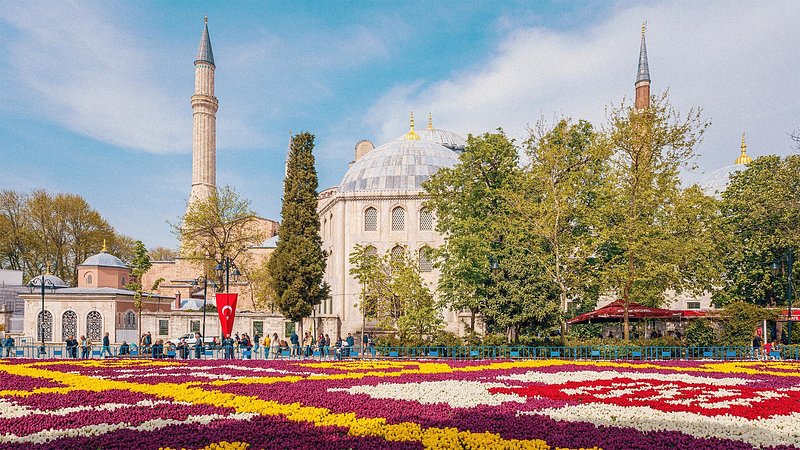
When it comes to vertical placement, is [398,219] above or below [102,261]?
above

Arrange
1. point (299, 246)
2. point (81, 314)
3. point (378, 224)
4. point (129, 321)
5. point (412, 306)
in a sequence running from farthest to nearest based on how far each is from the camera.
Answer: point (378, 224) < point (129, 321) < point (81, 314) < point (299, 246) < point (412, 306)

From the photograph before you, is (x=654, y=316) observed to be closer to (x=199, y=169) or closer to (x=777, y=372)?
(x=777, y=372)

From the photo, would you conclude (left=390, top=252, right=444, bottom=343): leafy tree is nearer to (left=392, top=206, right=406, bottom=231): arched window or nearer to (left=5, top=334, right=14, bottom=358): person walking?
(left=392, top=206, right=406, bottom=231): arched window

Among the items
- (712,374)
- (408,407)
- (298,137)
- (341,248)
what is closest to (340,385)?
(408,407)

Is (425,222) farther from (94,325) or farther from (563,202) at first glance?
(94,325)

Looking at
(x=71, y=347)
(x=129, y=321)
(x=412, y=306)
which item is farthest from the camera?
(x=129, y=321)

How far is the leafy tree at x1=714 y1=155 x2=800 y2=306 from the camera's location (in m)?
33.8

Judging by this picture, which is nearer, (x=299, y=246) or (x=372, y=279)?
(x=372, y=279)

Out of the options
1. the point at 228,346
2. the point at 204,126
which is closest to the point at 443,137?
the point at 204,126

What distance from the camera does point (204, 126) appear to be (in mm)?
59688

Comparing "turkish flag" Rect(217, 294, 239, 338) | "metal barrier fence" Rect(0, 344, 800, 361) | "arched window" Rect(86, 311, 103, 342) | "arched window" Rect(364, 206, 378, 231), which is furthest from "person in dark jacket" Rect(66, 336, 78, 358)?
"arched window" Rect(364, 206, 378, 231)

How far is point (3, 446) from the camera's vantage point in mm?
6199

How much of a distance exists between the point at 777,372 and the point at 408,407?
11.9 m

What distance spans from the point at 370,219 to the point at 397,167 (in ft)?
14.3
